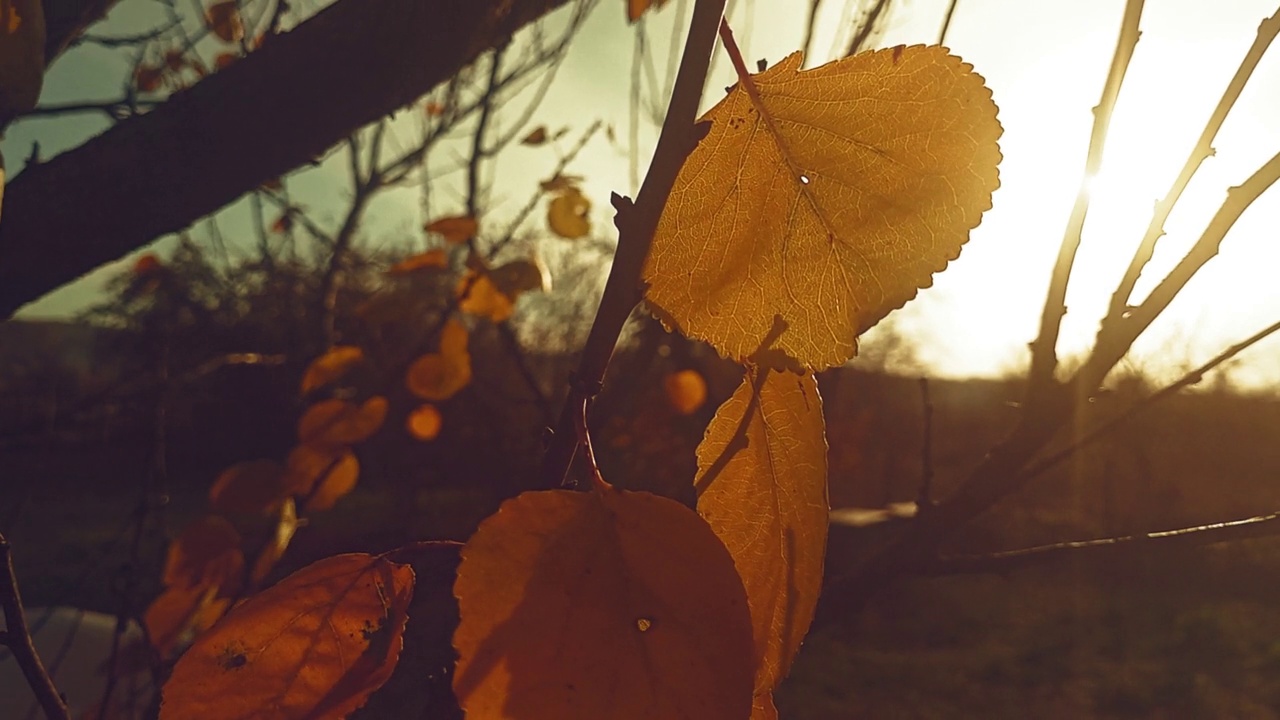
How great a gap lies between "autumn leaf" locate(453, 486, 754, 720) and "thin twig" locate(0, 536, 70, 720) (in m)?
0.34

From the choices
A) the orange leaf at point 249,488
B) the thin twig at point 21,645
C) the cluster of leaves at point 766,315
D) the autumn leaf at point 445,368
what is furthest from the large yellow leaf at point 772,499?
the autumn leaf at point 445,368

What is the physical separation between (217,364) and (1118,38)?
1338 millimetres

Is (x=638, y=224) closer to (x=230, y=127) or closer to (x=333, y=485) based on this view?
(x=230, y=127)

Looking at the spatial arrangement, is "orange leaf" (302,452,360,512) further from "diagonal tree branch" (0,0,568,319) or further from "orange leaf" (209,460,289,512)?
"diagonal tree branch" (0,0,568,319)

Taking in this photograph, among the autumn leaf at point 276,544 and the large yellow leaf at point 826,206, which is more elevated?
the large yellow leaf at point 826,206

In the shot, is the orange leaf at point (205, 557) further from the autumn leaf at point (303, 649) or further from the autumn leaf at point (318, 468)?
the autumn leaf at point (303, 649)

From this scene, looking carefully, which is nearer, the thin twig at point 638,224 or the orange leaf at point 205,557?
the thin twig at point 638,224

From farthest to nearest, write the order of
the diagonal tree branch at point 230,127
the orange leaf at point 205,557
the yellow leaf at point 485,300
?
the yellow leaf at point 485,300
the orange leaf at point 205,557
the diagonal tree branch at point 230,127

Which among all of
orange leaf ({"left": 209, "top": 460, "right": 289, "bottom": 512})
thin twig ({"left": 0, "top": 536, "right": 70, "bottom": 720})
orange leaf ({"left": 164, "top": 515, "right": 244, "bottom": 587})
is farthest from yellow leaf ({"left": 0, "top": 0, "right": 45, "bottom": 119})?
orange leaf ({"left": 209, "top": 460, "right": 289, "bottom": 512})

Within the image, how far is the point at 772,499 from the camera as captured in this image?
268 millimetres

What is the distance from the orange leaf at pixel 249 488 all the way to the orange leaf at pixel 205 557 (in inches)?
2.8

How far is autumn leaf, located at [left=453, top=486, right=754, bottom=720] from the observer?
209 mm

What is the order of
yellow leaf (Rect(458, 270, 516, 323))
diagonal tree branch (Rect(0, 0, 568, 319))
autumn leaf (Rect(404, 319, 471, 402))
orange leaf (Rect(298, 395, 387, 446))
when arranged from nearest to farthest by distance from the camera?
1. diagonal tree branch (Rect(0, 0, 568, 319))
2. yellow leaf (Rect(458, 270, 516, 323))
3. orange leaf (Rect(298, 395, 387, 446))
4. autumn leaf (Rect(404, 319, 471, 402))

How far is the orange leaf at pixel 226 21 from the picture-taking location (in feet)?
5.40
